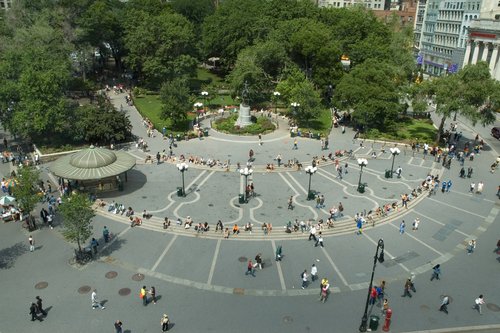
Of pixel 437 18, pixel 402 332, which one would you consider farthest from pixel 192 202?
pixel 437 18

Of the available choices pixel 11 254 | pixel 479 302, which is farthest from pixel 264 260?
pixel 11 254

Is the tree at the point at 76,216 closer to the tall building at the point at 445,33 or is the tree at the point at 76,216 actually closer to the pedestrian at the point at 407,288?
the pedestrian at the point at 407,288

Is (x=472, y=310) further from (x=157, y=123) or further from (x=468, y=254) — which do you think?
(x=157, y=123)

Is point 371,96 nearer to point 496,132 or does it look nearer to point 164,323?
point 496,132

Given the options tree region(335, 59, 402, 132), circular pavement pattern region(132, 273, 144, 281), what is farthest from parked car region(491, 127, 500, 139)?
circular pavement pattern region(132, 273, 144, 281)

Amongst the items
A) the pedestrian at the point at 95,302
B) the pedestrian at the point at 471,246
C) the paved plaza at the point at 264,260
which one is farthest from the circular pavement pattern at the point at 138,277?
the pedestrian at the point at 471,246
